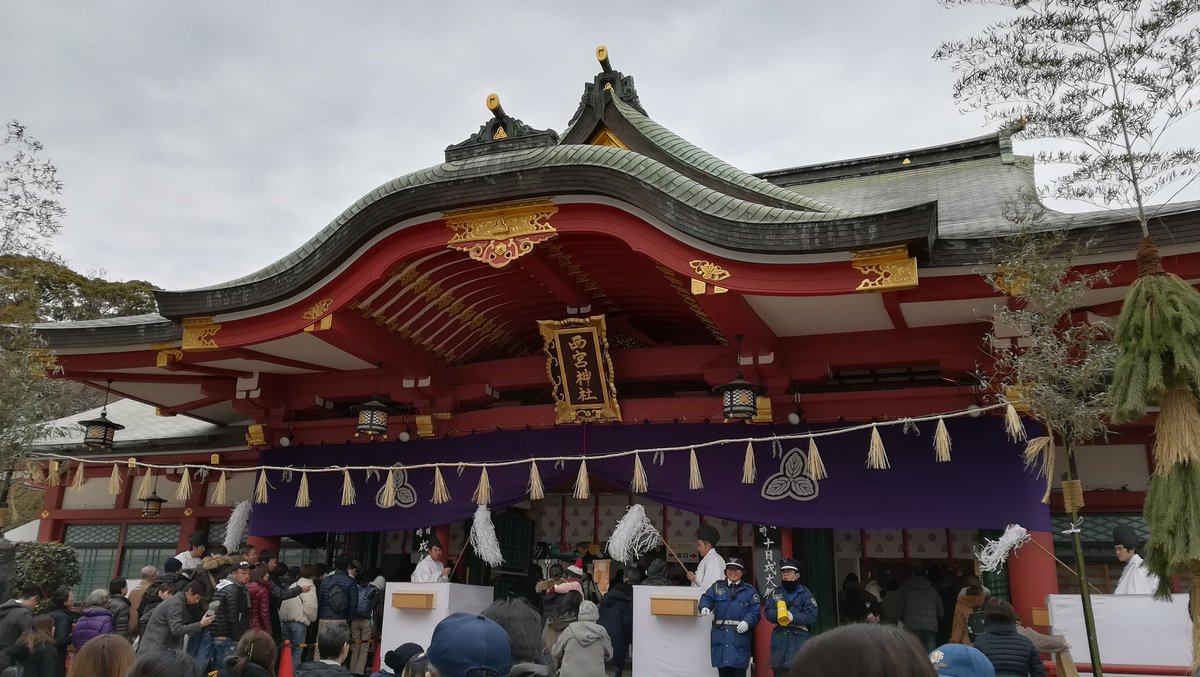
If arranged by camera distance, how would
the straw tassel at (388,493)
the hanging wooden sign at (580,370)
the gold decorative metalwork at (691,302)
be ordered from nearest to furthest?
1. the gold decorative metalwork at (691,302)
2. the hanging wooden sign at (580,370)
3. the straw tassel at (388,493)

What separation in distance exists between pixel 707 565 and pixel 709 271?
3.01 metres

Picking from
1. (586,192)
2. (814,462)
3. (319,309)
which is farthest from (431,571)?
(586,192)

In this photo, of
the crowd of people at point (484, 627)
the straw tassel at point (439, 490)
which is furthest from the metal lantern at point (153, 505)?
the straw tassel at point (439, 490)

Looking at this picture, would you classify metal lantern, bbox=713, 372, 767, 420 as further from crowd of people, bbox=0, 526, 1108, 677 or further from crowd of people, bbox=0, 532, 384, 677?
crowd of people, bbox=0, 532, 384, 677

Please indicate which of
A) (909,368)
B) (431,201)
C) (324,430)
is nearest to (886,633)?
(431,201)

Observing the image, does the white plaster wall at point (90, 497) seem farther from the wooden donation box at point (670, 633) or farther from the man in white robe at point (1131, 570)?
the man in white robe at point (1131, 570)

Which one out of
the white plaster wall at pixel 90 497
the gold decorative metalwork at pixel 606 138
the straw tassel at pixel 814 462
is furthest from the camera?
the white plaster wall at pixel 90 497

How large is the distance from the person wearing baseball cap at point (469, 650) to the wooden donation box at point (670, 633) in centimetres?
564

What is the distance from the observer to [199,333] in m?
9.75

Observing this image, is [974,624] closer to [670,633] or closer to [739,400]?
[670,633]

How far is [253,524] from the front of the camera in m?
11.3

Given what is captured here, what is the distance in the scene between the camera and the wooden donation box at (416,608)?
9070 mm

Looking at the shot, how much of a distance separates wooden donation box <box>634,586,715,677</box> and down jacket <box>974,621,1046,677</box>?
3103mm

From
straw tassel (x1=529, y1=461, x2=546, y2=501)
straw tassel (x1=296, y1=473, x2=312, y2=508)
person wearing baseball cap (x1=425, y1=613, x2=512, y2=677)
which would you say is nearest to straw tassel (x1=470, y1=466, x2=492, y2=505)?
straw tassel (x1=529, y1=461, x2=546, y2=501)
